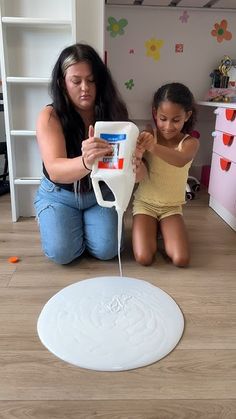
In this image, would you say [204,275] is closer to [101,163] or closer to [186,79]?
[101,163]

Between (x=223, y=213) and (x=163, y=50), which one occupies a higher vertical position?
(x=163, y=50)

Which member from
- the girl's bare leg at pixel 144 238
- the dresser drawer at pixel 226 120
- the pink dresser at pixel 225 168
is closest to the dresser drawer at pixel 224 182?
the pink dresser at pixel 225 168

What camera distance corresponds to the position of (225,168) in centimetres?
150

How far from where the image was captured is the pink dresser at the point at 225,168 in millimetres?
1435

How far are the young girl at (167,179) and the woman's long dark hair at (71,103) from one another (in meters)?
0.14

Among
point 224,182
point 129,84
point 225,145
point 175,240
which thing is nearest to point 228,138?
point 225,145

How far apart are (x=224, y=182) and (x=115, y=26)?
108 centimetres

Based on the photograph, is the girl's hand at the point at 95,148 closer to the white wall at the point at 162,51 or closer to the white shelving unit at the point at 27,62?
the white shelving unit at the point at 27,62

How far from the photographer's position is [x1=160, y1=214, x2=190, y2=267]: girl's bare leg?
1.08 meters

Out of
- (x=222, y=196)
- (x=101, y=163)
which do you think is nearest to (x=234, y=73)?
(x=222, y=196)

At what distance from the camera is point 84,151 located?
31.7 inches

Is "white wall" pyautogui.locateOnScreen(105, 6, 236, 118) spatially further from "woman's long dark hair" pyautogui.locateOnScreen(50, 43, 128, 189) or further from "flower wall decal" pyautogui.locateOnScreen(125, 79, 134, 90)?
"woman's long dark hair" pyautogui.locateOnScreen(50, 43, 128, 189)

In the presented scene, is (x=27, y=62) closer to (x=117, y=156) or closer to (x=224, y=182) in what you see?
(x=117, y=156)

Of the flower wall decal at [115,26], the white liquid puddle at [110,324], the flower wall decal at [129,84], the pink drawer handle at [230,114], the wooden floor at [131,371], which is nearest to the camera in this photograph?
the wooden floor at [131,371]
